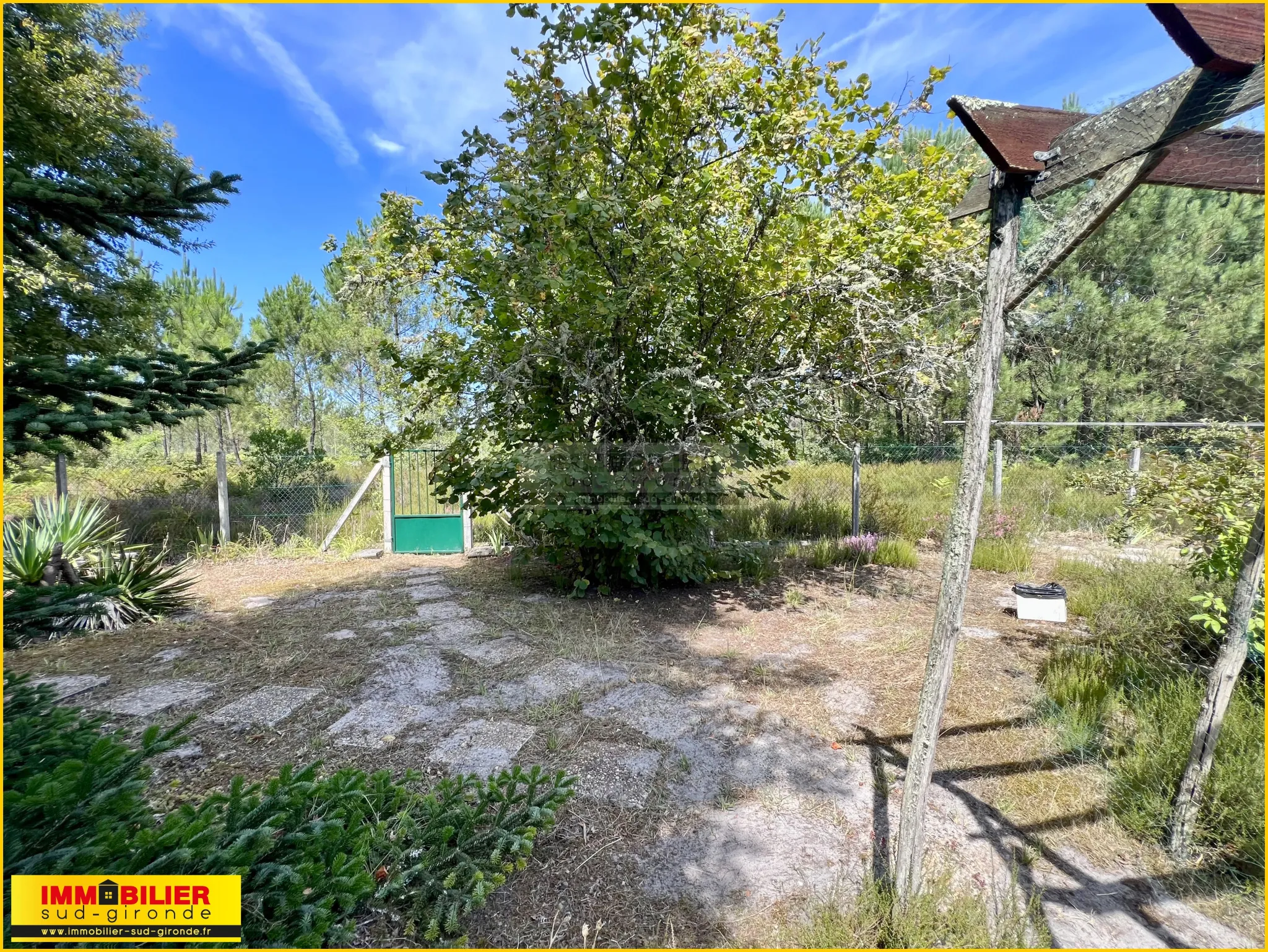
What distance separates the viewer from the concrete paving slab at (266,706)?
9.04 feet

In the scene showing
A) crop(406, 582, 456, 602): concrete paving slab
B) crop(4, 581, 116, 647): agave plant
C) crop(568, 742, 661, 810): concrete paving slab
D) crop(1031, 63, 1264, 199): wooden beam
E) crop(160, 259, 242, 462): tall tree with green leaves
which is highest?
crop(160, 259, 242, 462): tall tree with green leaves

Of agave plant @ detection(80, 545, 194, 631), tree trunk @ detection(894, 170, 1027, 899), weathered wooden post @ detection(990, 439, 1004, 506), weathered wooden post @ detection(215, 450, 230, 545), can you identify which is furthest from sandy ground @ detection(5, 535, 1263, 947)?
weathered wooden post @ detection(990, 439, 1004, 506)

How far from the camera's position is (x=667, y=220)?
4012mm

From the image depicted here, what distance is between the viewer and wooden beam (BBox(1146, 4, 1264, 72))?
1281mm

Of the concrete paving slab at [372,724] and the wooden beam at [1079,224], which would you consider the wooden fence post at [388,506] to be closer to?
the concrete paving slab at [372,724]

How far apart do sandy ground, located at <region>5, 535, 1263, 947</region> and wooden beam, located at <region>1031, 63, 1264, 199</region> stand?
241cm

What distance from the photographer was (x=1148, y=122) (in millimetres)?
1556

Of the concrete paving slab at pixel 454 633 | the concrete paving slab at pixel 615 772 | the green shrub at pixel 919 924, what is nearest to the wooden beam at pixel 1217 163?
the green shrub at pixel 919 924

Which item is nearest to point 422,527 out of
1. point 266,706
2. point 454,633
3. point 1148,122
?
point 454,633

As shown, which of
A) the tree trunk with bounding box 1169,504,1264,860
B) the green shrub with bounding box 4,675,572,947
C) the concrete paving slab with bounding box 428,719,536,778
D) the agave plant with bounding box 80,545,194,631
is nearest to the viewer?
the green shrub with bounding box 4,675,572,947

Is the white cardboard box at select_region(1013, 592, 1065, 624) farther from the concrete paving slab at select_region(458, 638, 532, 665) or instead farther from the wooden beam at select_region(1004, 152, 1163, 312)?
the concrete paving slab at select_region(458, 638, 532, 665)

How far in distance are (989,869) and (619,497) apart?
3.24 meters

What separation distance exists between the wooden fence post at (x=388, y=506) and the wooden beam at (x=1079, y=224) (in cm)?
714

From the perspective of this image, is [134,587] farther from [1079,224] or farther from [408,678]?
[1079,224]
